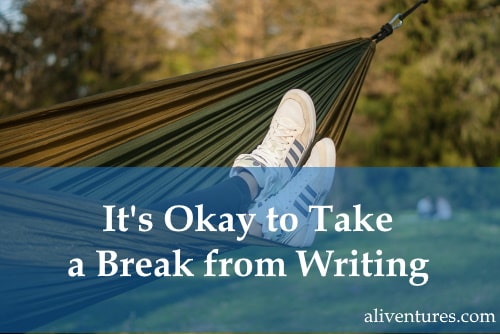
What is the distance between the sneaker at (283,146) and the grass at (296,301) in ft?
6.50

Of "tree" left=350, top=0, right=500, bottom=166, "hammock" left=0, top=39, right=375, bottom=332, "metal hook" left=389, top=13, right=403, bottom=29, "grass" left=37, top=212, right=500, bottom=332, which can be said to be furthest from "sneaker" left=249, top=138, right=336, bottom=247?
"tree" left=350, top=0, right=500, bottom=166

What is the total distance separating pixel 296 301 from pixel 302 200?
287 centimetres

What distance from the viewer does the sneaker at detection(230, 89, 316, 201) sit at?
230 cm

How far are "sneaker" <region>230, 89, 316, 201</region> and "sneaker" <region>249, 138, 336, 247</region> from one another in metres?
0.04

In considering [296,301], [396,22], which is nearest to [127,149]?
[396,22]

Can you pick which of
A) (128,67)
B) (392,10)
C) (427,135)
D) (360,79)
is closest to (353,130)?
(427,135)

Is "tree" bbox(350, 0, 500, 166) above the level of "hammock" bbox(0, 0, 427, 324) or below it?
above

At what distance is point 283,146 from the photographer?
7.79ft

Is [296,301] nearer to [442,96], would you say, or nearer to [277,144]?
[277,144]

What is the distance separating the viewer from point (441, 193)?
34.8ft

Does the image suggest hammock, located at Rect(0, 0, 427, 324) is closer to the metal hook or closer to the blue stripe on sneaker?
the metal hook

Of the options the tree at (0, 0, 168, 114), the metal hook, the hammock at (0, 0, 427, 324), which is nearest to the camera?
the hammock at (0, 0, 427, 324)

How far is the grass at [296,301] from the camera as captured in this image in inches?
180

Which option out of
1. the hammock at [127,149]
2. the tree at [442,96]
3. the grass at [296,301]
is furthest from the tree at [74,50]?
the hammock at [127,149]
